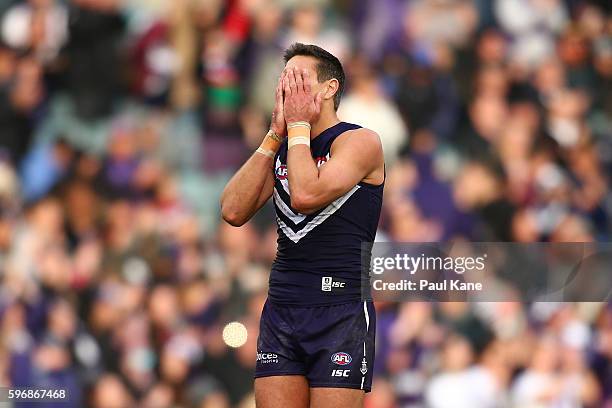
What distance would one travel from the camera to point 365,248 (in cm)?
405

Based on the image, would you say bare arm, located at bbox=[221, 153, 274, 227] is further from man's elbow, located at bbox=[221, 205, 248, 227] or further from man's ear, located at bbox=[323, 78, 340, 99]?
man's ear, located at bbox=[323, 78, 340, 99]

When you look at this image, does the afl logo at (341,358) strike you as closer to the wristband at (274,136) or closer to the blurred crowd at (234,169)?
the wristband at (274,136)

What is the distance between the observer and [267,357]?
3.88m

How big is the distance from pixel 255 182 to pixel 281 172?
0.12 meters

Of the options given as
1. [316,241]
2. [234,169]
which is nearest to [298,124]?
[316,241]

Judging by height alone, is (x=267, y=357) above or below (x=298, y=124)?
below

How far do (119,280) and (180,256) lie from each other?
479 millimetres

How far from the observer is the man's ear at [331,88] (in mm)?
3977

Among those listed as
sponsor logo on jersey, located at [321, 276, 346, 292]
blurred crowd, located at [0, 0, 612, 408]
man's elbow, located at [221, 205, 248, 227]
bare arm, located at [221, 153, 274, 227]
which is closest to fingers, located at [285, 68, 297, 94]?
bare arm, located at [221, 153, 274, 227]

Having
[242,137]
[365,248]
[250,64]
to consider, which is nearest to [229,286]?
[242,137]

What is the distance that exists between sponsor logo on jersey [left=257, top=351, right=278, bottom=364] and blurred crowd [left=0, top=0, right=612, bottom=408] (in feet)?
10.7

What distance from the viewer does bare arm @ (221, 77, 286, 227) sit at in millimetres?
Result: 3957

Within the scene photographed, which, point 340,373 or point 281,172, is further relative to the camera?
point 281,172

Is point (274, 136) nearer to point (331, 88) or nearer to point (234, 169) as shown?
point (331, 88)
